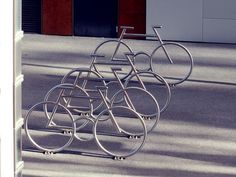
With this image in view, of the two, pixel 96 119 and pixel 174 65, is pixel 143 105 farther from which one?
pixel 174 65

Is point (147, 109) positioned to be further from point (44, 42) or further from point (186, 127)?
point (44, 42)

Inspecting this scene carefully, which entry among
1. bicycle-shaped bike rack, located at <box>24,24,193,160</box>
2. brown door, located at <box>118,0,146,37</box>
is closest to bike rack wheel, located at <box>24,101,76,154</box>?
bicycle-shaped bike rack, located at <box>24,24,193,160</box>

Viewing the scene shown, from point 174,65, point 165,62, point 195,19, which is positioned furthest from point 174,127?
point 195,19

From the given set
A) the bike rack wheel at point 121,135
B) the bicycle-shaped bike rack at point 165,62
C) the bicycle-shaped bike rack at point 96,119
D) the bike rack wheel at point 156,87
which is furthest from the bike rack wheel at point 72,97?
the bicycle-shaped bike rack at point 165,62

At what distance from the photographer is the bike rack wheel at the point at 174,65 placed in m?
16.8

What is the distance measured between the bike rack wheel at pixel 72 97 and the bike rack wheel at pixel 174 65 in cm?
243

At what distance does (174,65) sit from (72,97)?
6.82 m

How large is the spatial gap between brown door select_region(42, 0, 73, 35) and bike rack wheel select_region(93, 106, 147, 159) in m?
8.54

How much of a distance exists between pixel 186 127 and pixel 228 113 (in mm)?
1408

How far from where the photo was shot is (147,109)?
1442 centimetres

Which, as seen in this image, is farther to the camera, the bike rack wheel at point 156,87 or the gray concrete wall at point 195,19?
the gray concrete wall at point 195,19

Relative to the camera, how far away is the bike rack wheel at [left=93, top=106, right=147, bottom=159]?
38.3ft

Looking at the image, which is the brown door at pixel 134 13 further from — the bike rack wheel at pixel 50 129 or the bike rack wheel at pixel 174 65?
the bike rack wheel at pixel 50 129

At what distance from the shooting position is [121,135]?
12.7 metres
